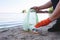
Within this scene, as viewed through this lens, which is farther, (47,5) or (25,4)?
(25,4)

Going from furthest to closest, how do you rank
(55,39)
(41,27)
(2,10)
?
1. (2,10)
2. (41,27)
3. (55,39)

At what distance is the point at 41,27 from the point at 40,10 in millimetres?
391

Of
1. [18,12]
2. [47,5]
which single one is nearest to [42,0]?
[18,12]

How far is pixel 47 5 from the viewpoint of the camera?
5.10 feet

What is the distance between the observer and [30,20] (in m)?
1.49

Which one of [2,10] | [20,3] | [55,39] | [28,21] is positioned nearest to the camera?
[55,39]

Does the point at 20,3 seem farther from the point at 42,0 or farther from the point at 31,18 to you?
the point at 31,18

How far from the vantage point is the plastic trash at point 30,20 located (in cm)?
146

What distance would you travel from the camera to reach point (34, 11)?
1.50 metres

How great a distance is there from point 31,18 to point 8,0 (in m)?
1.45

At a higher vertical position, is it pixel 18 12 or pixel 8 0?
pixel 8 0

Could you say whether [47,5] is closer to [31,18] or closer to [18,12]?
[31,18]

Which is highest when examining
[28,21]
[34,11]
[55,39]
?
[34,11]

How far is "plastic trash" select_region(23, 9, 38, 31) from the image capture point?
1456mm
